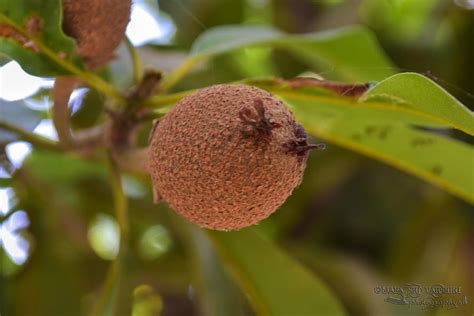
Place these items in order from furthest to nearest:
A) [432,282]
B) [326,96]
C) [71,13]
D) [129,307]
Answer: [432,282] → [129,307] → [326,96] → [71,13]

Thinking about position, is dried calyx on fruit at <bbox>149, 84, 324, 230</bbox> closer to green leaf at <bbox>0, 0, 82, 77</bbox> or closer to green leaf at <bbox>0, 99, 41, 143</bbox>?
green leaf at <bbox>0, 0, 82, 77</bbox>

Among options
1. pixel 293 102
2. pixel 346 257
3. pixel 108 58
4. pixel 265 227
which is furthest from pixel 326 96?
pixel 265 227

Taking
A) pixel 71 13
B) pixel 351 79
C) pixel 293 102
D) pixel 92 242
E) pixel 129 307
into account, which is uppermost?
pixel 71 13

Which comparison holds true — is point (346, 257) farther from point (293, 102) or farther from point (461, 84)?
point (293, 102)

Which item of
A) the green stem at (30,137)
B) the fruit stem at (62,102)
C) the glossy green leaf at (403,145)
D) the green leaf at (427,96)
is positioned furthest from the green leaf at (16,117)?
the green leaf at (427,96)

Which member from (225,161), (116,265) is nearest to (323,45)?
(116,265)

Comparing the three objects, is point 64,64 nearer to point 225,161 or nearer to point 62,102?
point 62,102
